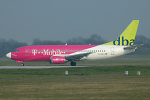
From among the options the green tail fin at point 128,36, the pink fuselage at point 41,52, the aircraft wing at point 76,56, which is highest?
the green tail fin at point 128,36

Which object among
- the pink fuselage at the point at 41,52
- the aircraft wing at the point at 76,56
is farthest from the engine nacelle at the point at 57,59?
the aircraft wing at the point at 76,56

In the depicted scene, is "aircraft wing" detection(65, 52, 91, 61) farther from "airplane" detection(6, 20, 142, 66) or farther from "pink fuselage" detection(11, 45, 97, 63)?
"pink fuselage" detection(11, 45, 97, 63)

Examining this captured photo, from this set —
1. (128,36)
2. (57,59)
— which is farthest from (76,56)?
(128,36)

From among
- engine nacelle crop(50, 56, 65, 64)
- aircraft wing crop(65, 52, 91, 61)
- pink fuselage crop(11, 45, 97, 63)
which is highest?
pink fuselage crop(11, 45, 97, 63)

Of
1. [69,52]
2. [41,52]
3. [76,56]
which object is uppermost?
[41,52]

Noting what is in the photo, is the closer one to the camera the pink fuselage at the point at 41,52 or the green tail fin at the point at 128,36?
the pink fuselage at the point at 41,52

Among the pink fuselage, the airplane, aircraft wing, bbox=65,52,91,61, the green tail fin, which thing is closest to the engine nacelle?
the airplane

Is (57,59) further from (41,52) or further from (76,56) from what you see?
(76,56)

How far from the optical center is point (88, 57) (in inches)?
2633

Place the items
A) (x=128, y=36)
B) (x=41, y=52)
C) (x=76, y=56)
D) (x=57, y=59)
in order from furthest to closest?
(x=128, y=36), (x=41, y=52), (x=76, y=56), (x=57, y=59)

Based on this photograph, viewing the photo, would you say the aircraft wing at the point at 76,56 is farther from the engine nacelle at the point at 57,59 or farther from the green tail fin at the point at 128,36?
the green tail fin at the point at 128,36

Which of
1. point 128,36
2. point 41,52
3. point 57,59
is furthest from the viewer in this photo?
point 128,36

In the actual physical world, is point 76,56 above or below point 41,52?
below

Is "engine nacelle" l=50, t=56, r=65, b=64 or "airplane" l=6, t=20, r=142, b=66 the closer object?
"engine nacelle" l=50, t=56, r=65, b=64
